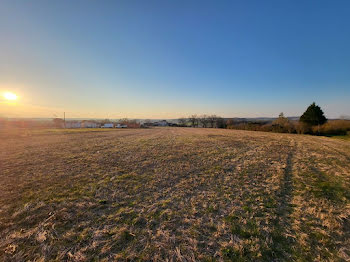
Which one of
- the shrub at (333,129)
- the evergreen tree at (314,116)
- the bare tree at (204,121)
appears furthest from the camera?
the bare tree at (204,121)

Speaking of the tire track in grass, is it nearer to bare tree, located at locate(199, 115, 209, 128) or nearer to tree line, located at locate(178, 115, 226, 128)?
tree line, located at locate(178, 115, 226, 128)

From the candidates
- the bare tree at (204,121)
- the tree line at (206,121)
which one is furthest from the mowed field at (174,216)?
the bare tree at (204,121)

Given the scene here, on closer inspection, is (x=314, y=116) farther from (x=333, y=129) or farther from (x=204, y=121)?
(x=204, y=121)

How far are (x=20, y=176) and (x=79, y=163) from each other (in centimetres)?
201

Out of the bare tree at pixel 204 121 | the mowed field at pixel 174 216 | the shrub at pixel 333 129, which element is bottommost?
the mowed field at pixel 174 216

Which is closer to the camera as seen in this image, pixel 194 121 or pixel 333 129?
pixel 333 129

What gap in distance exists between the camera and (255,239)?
7.84 ft

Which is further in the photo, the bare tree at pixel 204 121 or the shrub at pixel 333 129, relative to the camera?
the bare tree at pixel 204 121

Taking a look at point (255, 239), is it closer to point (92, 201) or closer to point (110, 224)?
point (110, 224)

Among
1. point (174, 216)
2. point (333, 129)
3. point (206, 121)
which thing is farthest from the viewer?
point (206, 121)

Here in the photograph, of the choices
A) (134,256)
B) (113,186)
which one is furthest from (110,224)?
(113,186)

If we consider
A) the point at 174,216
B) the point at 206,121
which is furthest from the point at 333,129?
the point at 206,121

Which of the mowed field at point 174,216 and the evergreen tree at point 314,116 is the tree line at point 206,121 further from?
the mowed field at point 174,216

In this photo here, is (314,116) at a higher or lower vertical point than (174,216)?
higher
